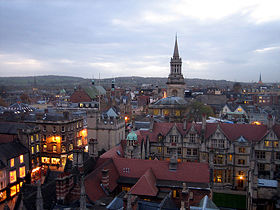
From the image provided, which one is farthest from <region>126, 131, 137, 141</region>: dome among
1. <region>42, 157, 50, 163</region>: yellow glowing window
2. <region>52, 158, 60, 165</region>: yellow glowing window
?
<region>42, 157, 50, 163</region>: yellow glowing window

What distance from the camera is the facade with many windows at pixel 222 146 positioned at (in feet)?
145

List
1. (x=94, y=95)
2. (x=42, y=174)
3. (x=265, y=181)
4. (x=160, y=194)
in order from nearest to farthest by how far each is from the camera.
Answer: (x=160, y=194), (x=265, y=181), (x=42, y=174), (x=94, y=95)

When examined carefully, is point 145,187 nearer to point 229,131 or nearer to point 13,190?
point 229,131

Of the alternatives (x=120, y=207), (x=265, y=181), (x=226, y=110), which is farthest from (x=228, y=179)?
(x=226, y=110)

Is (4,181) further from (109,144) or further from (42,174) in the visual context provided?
(109,144)

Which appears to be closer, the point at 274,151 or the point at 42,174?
the point at 274,151

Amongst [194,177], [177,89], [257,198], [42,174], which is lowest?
[42,174]

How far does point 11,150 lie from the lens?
47219mm

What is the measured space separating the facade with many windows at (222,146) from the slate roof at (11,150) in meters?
22.0

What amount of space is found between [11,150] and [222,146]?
37.0 meters

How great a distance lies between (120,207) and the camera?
24.3 m

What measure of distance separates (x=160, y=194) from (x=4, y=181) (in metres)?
27.2

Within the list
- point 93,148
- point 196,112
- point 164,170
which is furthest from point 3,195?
point 196,112

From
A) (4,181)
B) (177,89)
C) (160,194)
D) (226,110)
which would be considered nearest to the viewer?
(160,194)
